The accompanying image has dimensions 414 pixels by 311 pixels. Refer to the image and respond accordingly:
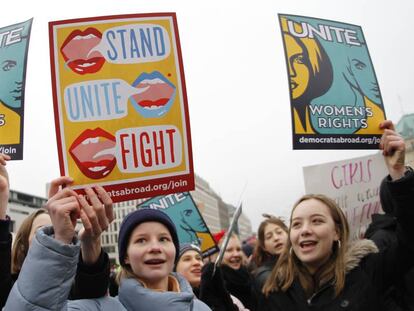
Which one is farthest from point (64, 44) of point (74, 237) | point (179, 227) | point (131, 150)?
point (179, 227)

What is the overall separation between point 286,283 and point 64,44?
2005 millimetres

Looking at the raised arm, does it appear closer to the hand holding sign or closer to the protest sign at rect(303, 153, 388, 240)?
the hand holding sign

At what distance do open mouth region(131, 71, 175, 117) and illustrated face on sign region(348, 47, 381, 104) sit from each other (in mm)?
1416

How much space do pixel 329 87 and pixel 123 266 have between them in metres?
1.90

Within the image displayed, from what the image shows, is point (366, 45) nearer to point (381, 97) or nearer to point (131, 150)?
point (381, 97)

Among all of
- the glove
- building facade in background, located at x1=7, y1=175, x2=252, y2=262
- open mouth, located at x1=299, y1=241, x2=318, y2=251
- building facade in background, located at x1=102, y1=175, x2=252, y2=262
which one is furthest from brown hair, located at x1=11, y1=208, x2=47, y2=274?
building facade in background, located at x1=102, y1=175, x2=252, y2=262

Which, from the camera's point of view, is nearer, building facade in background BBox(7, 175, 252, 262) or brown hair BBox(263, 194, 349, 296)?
brown hair BBox(263, 194, 349, 296)

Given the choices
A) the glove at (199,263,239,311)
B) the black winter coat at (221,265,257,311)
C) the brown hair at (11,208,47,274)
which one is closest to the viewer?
the glove at (199,263,239,311)

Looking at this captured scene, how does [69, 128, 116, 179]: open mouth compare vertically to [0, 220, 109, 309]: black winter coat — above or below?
above

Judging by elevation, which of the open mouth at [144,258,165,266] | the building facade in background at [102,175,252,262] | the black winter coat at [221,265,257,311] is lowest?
the black winter coat at [221,265,257,311]

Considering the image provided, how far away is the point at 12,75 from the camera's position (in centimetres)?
280

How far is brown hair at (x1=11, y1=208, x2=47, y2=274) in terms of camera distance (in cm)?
293

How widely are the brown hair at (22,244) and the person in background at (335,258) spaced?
5.39ft

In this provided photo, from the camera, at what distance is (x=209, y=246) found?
5344 mm
